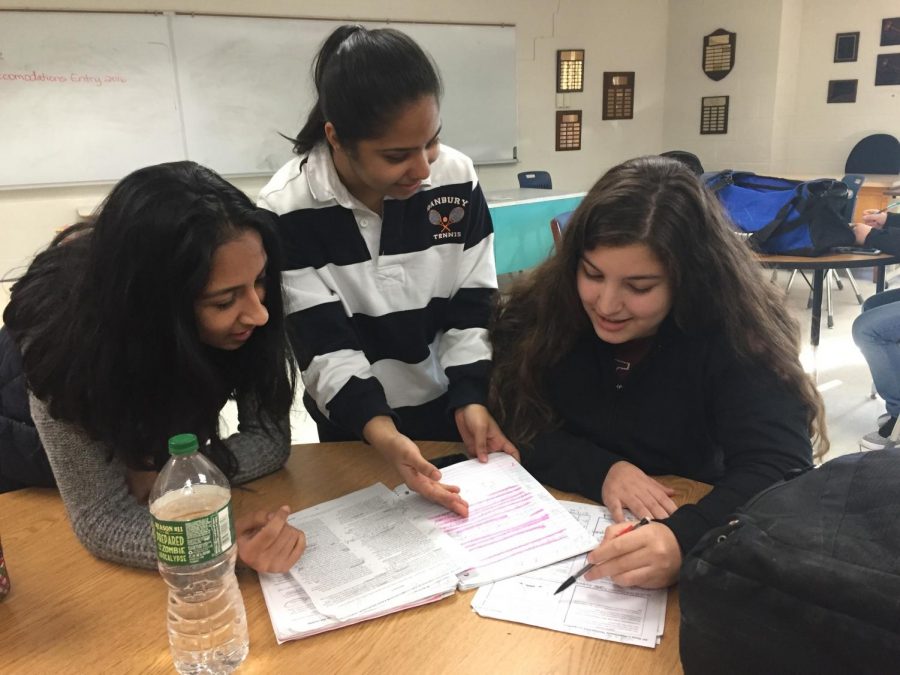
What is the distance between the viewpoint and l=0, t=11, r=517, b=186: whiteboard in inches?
147

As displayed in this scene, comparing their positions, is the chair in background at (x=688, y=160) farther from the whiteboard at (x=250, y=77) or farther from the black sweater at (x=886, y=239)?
the whiteboard at (x=250, y=77)

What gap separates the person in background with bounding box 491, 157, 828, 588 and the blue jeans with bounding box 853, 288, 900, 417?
1275 mm

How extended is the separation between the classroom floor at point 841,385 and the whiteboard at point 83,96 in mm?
2232

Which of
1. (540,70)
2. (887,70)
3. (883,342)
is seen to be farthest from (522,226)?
(887,70)

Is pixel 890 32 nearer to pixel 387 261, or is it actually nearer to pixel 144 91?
pixel 144 91

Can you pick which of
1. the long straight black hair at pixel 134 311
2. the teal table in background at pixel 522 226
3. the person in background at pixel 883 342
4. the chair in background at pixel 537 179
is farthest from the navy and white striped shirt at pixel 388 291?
the chair in background at pixel 537 179

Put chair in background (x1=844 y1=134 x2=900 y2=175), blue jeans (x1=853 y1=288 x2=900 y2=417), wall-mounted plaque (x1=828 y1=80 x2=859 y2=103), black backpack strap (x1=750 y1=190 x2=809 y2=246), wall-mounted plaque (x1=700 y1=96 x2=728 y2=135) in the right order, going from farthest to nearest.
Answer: wall-mounted plaque (x1=700 y1=96 x2=728 y2=135)
wall-mounted plaque (x1=828 y1=80 x2=859 y2=103)
chair in background (x1=844 y1=134 x2=900 y2=175)
black backpack strap (x1=750 y1=190 x2=809 y2=246)
blue jeans (x1=853 y1=288 x2=900 y2=417)

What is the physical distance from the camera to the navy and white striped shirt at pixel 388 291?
49.4 inches

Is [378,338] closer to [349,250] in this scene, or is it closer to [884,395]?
[349,250]

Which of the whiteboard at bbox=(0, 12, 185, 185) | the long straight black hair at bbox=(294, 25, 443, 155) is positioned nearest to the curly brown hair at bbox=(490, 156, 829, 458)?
the long straight black hair at bbox=(294, 25, 443, 155)

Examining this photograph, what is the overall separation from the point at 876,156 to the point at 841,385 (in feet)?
9.51

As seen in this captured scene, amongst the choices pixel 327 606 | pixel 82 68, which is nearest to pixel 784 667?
pixel 327 606

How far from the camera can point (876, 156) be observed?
538cm

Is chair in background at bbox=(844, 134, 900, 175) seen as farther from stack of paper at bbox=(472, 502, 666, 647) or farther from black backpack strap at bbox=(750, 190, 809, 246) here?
stack of paper at bbox=(472, 502, 666, 647)
